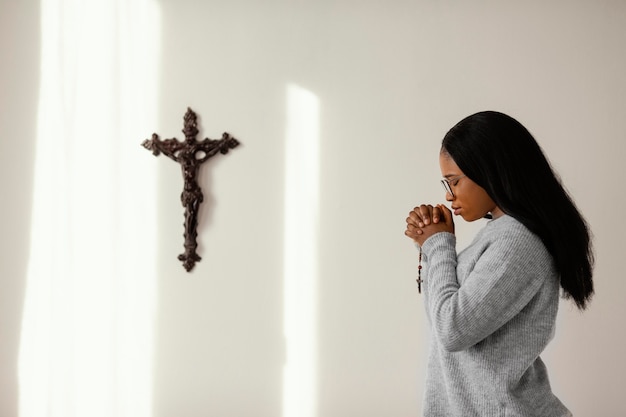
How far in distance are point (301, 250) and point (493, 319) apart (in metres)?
1.58

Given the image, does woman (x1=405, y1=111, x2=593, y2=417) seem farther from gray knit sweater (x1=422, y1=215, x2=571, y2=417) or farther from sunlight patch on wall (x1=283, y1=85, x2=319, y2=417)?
sunlight patch on wall (x1=283, y1=85, x2=319, y2=417)

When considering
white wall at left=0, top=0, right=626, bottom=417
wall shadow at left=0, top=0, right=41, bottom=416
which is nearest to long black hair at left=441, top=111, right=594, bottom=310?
white wall at left=0, top=0, right=626, bottom=417

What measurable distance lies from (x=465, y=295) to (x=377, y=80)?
167cm

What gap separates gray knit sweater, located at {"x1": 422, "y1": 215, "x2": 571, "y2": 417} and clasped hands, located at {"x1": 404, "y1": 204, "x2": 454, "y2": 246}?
0.07 feet

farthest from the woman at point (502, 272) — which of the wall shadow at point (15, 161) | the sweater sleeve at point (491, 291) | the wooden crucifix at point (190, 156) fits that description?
the wall shadow at point (15, 161)

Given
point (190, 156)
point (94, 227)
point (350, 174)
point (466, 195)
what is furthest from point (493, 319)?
point (94, 227)

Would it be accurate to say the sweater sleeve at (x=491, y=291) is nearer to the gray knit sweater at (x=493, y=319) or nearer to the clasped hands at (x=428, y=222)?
the gray knit sweater at (x=493, y=319)

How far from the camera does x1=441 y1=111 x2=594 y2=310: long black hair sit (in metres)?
1.22

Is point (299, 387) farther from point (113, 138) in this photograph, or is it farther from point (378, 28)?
point (378, 28)

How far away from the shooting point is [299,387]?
107 inches

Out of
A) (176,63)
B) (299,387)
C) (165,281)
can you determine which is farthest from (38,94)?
(299,387)

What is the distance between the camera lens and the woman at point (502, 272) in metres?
1.21

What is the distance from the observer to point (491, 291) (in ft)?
3.90

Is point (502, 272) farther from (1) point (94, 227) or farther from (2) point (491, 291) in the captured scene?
(1) point (94, 227)
